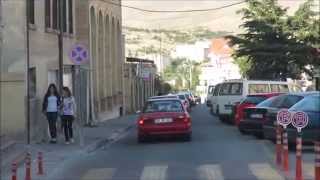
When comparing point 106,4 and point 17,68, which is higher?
point 106,4

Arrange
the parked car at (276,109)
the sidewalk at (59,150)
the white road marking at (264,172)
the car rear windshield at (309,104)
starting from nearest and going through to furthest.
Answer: the white road marking at (264,172) → the sidewalk at (59,150) → the car rear windshield at (309,104) → the parked car at (276,109)

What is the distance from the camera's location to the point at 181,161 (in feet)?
57.3

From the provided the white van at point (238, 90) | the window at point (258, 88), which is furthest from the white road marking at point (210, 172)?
the window at point (258, 88)

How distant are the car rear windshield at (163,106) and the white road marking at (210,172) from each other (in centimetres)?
816

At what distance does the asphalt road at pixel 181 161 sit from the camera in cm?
1484

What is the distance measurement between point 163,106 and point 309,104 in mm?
6254

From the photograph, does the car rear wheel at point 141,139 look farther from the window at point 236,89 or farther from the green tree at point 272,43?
the green tree at point 272,43

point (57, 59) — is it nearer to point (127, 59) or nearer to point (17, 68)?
point (17, 68)

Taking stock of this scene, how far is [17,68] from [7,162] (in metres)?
6.43

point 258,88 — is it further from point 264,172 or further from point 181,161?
point 264,172

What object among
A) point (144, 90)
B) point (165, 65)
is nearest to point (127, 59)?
point (144, 90)

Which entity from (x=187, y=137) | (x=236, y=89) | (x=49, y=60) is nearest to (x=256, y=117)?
(x=187, y=137)

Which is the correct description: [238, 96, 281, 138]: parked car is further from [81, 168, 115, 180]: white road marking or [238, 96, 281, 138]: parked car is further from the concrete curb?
[81, 168, 115, 180]: white road marking

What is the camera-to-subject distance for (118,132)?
100ft
